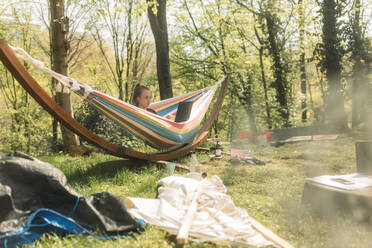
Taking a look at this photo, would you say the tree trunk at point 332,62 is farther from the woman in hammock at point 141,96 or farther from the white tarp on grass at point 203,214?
the white tarp on grass at point 203,214

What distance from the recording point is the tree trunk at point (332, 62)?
281 inches

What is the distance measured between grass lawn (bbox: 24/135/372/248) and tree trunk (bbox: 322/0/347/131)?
11.3ft

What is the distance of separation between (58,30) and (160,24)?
5.93ft

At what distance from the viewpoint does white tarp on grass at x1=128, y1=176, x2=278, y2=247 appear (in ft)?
4.60

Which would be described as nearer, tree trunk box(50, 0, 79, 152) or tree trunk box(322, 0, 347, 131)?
tree trunk box(50, 0, 79, 152)

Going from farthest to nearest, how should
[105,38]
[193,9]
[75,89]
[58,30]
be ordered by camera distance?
[105,38]
[193,9]
[58,30]
[75,89]

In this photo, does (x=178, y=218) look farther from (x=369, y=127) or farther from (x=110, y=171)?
(x=369, y=127)

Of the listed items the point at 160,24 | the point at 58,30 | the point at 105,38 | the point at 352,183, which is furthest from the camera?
the point at 105,38

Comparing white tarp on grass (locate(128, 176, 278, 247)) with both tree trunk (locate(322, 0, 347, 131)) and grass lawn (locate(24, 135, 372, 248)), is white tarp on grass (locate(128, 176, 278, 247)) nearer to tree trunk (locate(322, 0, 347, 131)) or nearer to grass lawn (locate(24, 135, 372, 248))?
grass lawn (locate(24, 135, 372, 248))

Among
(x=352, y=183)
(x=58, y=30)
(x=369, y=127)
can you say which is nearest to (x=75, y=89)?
(x=352, y=183)

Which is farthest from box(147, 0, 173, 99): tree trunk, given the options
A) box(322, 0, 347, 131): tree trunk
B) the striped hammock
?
box(322, 0, 347, 131): tree trunk

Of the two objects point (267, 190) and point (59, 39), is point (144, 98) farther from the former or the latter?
point (267, 190)

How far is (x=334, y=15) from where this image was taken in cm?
714

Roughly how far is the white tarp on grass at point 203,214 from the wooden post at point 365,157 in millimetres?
1207
